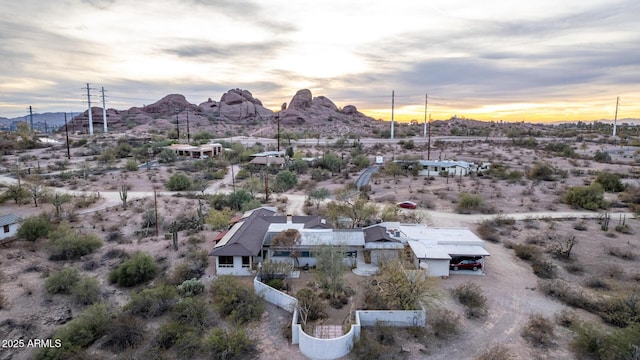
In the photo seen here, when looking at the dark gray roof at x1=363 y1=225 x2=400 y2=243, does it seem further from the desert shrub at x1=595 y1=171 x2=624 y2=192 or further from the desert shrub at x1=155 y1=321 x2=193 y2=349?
the desert shrub at x1=595 y1=171 x2=624 y2=192

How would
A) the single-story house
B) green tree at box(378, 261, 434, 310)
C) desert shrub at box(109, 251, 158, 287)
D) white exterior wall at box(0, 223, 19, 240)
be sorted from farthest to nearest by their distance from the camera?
the single-story house, white exterior wall at box(0, 223, 19, 240), desert shrub at box(109, 251, 158, 287), green tree at box(378, 261, 434, 310)

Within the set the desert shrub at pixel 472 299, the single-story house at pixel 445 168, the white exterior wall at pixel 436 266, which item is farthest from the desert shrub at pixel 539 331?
the single-story house at pixel 445 168

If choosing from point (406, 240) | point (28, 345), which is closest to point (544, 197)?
point (406, 240)

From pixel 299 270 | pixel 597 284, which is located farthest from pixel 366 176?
pixel 597 284

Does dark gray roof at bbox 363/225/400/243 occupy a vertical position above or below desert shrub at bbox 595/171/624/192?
below

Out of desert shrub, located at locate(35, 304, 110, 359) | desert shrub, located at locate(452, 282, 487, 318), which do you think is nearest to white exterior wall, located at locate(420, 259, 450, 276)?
desert shrub, located at locate(452, 282, 487, 318)

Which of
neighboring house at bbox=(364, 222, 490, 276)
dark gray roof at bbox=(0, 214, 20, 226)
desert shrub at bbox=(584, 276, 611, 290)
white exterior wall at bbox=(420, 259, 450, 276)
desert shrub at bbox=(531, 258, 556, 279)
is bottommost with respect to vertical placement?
desert shrub at bbox=(584, 276, 611, 290)

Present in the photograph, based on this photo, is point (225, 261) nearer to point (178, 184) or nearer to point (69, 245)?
point (69, 245)
